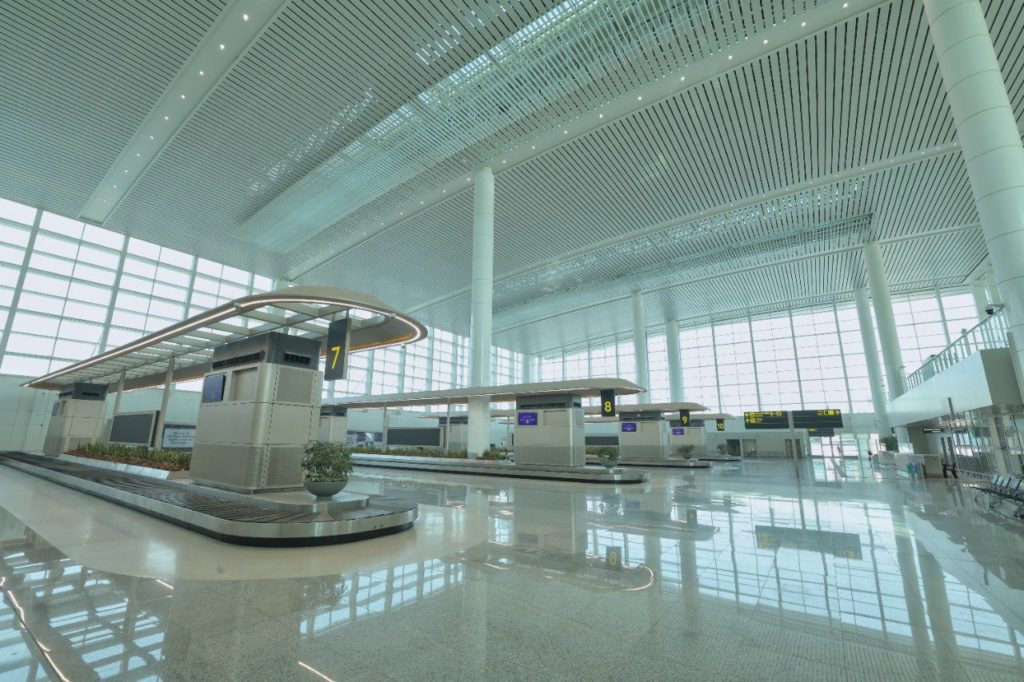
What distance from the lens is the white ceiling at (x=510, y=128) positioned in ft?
47.5

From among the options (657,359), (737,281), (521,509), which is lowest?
(521,509)

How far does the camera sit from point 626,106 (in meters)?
17.7

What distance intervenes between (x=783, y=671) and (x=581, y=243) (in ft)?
89.2

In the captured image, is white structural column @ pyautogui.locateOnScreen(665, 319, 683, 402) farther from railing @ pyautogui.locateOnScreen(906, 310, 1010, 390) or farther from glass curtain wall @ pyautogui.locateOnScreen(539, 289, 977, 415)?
railing @ pyautogui.locateOnScreen(906, 310, 1010, 390)

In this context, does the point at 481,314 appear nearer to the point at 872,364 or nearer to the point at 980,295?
the point at 872,364

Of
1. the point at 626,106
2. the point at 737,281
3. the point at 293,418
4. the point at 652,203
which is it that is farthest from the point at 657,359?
the point at 293,418

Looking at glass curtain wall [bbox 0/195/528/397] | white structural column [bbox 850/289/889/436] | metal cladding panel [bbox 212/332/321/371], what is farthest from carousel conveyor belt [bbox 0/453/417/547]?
white structural column [bbox 850/289/889/436]

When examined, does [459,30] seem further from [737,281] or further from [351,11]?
[737,281]

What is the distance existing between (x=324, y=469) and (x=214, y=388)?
4782mm

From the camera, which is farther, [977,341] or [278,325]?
[977,341]

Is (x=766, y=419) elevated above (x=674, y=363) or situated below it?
below

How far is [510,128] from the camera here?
1927cm

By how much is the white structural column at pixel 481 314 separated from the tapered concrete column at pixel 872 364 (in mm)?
28482

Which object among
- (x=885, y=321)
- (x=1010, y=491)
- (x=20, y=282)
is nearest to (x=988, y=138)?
(x=1010, y=491)
